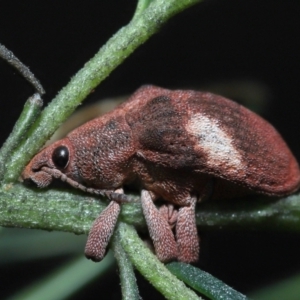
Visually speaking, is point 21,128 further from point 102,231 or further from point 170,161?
point 170,161

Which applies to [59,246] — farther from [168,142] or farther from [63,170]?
[168,142]

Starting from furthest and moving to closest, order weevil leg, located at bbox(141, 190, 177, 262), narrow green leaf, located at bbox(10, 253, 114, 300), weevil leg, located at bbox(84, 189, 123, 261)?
narrow green leaf, located at bbox(10, 253, 114, 300), weevil leg, located at bbox(141, 190, 177, 262), weevil leg, located at bbox(84, 189, 123, 261)

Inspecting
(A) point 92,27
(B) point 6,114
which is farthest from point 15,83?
(A) point 92,27

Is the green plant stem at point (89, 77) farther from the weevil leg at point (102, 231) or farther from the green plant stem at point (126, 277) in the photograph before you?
the green plant stem at point (126, 277)

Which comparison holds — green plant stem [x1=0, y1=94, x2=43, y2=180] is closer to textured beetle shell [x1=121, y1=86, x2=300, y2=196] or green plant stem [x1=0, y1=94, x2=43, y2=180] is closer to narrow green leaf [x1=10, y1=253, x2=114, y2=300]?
textured beetle shell [x1=121, y1=86, x2=300, y2=196]

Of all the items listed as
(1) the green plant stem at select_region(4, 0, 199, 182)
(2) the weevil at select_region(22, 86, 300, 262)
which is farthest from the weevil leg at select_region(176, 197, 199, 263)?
(1) the green plant stem at select_region(4, 0, 199, 182)

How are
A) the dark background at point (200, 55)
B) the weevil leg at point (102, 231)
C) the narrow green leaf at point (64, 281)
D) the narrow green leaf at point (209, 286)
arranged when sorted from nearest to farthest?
1. the narrow green leaf at point (209, 286)
2. the weevil leg at point (102, 231)
3. the narrow green leaf at point (64, 281)
4. the dark background at point (200, 55)

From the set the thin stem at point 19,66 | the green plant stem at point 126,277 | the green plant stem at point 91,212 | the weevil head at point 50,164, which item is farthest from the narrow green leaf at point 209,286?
the thin stem at point 19,66
